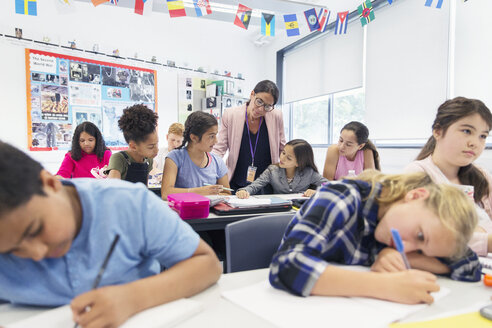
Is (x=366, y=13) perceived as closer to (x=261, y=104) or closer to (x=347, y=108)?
(x=347, y=108)

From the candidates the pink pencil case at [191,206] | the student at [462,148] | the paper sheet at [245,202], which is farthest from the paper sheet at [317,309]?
the paper sheet at [245,202]

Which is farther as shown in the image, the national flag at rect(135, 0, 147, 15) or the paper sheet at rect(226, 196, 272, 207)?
the national flag at rect(135, 0, 147, 15)

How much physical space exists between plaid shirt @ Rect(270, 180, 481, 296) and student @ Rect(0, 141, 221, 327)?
18 cm

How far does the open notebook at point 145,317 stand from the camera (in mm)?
562

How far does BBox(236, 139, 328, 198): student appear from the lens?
2.49 m

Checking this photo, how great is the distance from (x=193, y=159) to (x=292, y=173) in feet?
2.77

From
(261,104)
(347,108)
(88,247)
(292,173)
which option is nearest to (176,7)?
(261,104)

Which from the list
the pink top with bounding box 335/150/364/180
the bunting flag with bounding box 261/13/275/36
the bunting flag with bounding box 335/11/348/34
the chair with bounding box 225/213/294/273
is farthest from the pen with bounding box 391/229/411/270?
the bunting flag with bounding box 335/11/348/34

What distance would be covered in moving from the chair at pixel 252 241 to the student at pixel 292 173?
1.23 meters

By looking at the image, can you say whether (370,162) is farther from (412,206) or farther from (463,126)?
(412,206)

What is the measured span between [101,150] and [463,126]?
2.64 metres

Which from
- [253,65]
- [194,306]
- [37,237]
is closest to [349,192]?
[194,306]

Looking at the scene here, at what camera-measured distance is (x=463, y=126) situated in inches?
48.4

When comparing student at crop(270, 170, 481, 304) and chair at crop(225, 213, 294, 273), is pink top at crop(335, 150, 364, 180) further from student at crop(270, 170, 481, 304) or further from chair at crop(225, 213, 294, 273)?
student at crop(270, 170, 481, 304)
